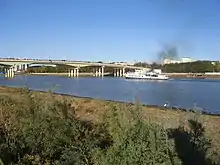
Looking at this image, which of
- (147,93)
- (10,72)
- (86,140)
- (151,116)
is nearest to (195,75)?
(10,72)

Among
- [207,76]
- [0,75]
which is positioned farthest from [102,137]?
[207,76]

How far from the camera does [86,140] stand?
6141mm

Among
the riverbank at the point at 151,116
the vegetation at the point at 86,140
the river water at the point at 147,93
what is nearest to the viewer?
the vegetation at the point at 86,140

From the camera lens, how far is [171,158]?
494 centimetres

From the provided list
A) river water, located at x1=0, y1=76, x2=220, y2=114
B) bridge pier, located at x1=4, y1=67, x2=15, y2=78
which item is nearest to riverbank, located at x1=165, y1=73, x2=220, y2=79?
bridge pier, located at x1=4, y1=67, x2=15, y2=78

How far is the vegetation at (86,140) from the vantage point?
4.77 meters

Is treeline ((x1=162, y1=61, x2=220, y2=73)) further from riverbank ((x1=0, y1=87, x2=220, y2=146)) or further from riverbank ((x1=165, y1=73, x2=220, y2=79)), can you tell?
riverbank ((x1=0, y1=87, x2=220, y2=146))

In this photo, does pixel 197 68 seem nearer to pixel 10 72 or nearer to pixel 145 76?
pixel 145 76

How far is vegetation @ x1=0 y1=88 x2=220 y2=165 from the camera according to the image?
477 cm

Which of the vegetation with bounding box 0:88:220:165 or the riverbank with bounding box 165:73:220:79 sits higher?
the vegetation with bounding box 0:88:220:165

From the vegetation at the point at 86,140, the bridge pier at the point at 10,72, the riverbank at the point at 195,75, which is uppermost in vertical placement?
the vegetation at the point at 86,140

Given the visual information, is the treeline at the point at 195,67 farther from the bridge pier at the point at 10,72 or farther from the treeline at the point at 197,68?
the bridge pier at the point at 10,72

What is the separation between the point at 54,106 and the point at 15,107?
1141mm

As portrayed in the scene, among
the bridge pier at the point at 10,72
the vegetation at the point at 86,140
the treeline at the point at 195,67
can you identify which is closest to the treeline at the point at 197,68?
the treeline at the point at 195,67
